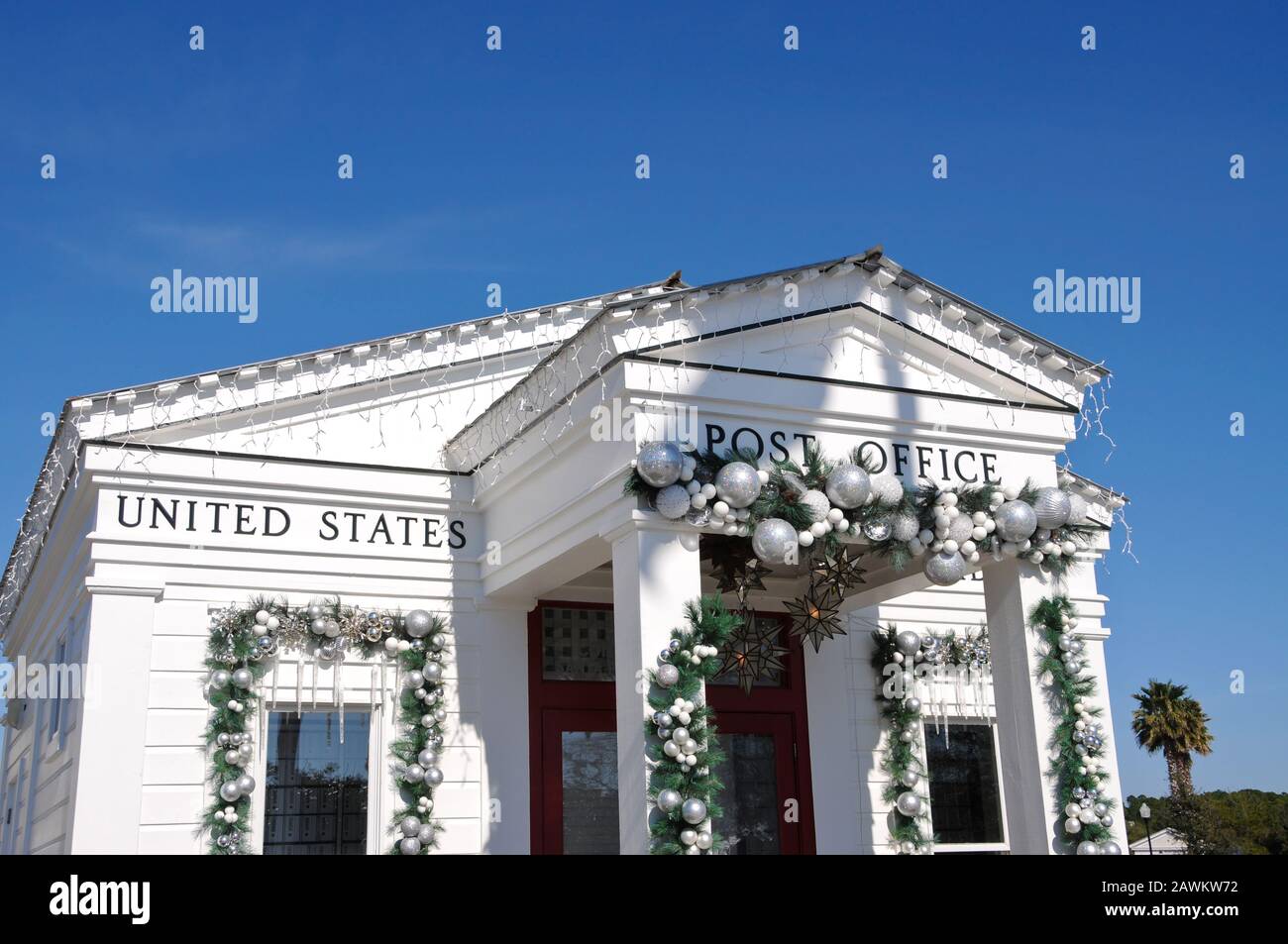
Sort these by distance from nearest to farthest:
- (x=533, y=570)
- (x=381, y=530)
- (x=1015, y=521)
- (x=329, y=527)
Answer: (x=1015, y=521), (x=533, y=570), (x=329, y=527), (x=381, y=530)

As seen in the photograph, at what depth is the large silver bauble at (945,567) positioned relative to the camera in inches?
306

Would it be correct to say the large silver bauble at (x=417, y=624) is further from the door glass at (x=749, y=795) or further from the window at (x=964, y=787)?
the window at (x=964, y=787)

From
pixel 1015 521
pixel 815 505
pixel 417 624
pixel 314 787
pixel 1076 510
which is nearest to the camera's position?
pixel 815 505

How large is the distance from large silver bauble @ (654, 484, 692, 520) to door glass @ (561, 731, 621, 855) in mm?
3083

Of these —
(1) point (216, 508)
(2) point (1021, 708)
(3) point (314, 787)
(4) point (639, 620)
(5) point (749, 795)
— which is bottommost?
(5) point (749, 795)

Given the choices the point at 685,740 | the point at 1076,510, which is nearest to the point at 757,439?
the point at 685,740

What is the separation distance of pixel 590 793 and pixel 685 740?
2.95 metres

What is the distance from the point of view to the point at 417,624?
9234 millimetres

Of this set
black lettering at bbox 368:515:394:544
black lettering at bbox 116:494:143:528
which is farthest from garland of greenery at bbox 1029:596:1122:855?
black lettering at bbox 116:494:143:528

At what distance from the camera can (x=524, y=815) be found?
915 cm

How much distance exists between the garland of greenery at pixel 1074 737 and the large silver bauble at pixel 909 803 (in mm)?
2175

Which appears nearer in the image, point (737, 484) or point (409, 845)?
point (737, 484)

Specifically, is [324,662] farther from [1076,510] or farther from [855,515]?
[1076,510]

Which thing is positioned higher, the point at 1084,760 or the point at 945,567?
the point at 945,567
